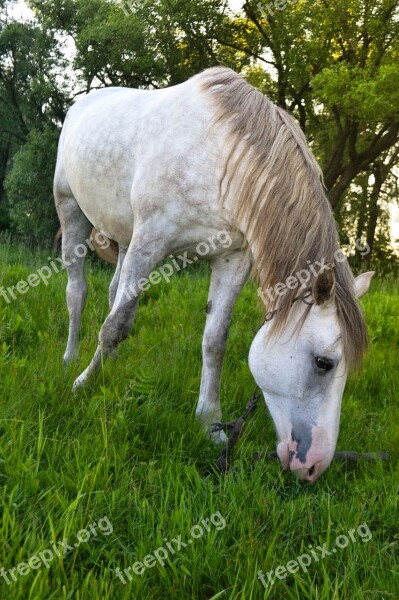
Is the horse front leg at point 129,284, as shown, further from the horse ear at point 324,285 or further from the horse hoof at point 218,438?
the horse ear at point 324,285

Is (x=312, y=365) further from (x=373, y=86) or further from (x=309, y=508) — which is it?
(x=373, y=86)

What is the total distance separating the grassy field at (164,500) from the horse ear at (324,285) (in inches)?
34.4

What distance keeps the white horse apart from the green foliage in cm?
1477

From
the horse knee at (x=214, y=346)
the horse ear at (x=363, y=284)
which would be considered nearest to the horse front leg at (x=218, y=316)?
the horse knee at (x=214, y=346)

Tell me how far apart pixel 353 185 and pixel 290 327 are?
18464 mm

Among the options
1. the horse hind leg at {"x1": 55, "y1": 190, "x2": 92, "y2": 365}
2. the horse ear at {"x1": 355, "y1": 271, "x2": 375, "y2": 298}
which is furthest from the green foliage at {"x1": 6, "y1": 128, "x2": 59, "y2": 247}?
the horse ear at {"x1": 355, "y1": 271, "x2": 375, "y2": 298}

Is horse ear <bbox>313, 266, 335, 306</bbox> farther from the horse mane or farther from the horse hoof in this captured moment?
the horse hoof

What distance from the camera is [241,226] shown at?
3.01m

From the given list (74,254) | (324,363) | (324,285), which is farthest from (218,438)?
(74,254)

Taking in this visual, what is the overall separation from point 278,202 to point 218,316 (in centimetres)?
94

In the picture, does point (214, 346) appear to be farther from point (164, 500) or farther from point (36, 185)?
point (36, 185)

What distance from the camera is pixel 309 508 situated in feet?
7.65

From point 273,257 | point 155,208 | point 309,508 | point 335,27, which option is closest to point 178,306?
point 155,208

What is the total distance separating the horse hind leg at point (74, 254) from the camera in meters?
4.66
